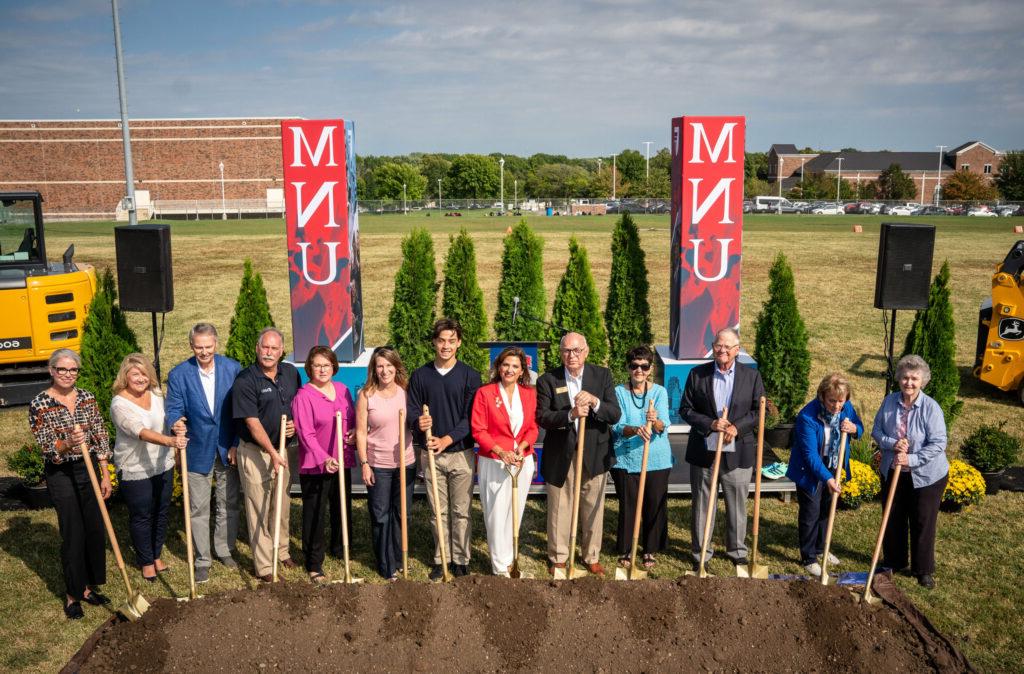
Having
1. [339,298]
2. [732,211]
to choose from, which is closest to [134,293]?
[339,298]

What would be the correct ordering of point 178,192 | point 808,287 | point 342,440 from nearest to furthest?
point 342,440 → point 808,287 → point 178,192

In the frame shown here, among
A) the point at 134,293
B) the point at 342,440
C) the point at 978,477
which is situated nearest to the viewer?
the point at 342,440

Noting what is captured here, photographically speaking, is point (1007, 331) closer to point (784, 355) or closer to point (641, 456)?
point (784, 355)

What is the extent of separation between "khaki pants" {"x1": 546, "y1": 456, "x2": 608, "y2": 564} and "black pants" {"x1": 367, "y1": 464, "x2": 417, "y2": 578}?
1145 millimetres

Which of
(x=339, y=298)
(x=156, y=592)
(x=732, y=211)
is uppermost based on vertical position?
(x=732, y=211)

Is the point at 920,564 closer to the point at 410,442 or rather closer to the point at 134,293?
the point at 410,442

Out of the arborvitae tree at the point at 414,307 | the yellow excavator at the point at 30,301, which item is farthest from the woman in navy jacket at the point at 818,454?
the yellow excavator at the point at 30,301

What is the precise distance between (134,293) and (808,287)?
742 inches

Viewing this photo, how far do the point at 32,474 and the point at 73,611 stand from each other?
2.27 meters

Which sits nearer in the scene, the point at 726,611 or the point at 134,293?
the point at 726,611

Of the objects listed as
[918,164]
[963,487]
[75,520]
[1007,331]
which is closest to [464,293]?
[75,520]

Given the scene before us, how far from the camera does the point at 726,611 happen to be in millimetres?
5367

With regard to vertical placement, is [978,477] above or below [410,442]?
below

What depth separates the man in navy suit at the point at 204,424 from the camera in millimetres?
6051
